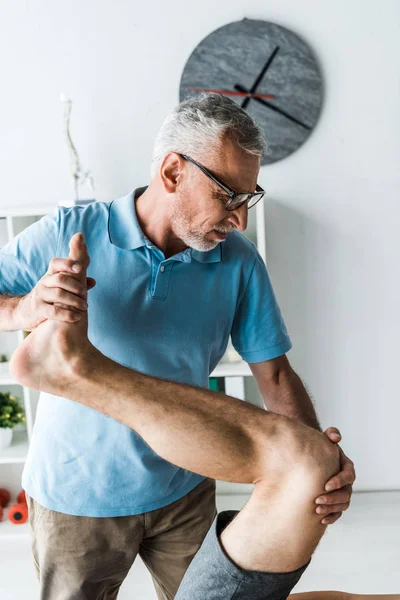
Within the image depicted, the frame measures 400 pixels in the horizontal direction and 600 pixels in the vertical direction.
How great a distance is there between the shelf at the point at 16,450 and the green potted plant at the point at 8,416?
0.04 m

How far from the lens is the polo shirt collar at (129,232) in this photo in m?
1.40

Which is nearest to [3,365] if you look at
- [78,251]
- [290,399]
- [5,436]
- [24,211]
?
[5,436]

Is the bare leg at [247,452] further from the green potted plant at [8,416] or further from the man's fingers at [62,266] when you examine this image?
the green potted plant at [8,416]

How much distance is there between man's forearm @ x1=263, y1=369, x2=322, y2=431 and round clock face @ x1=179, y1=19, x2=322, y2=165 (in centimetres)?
157

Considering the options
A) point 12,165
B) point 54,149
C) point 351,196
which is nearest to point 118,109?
point 54,149

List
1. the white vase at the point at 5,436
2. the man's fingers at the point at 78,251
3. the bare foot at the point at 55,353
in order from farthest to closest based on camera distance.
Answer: the white vase at the point at 5,436
the man's fingers at the point at 78,251
the bare foot at the point at 55,353

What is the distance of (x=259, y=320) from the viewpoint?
1.54 meters

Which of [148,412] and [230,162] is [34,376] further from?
[230,162]

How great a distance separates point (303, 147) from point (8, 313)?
1972 mm

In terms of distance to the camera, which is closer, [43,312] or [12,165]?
[43,312]

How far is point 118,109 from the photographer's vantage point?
2883mm

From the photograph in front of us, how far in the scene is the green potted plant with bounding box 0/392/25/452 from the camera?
2.94 m

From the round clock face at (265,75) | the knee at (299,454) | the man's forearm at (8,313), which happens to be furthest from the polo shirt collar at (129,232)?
the round clock face at (265,75)

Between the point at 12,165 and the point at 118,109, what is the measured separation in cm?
56
